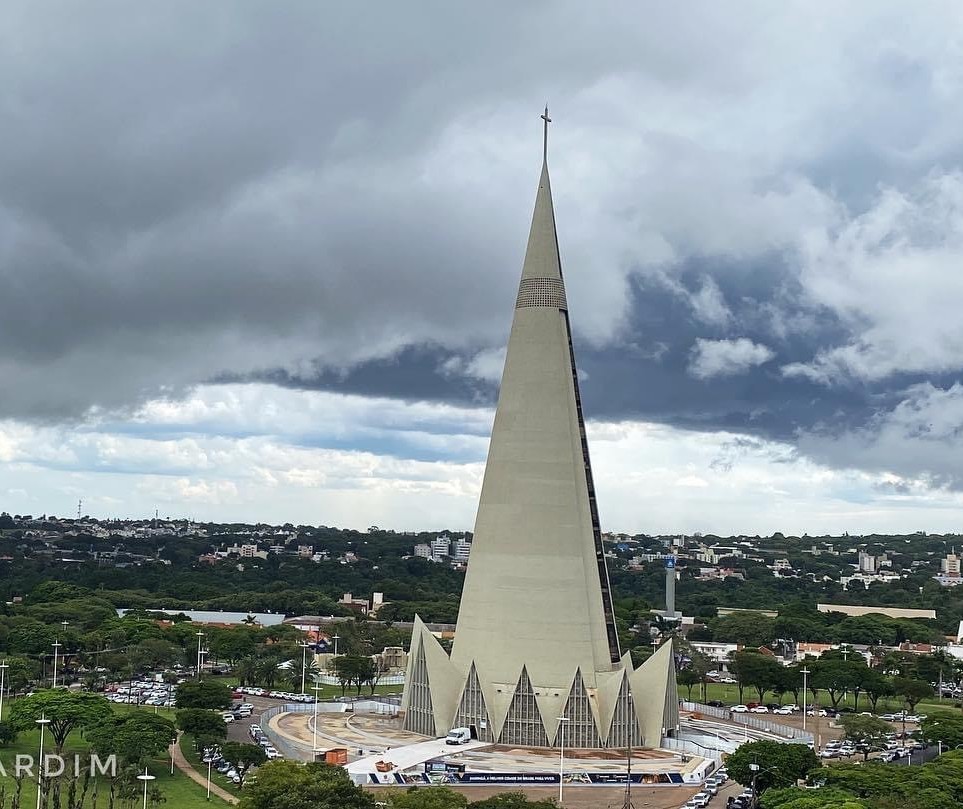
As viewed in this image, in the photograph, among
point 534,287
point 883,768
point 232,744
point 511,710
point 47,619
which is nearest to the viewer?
point 883,768

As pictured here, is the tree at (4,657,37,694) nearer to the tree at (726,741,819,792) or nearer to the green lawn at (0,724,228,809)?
the green lawn at (0,724,228,809)

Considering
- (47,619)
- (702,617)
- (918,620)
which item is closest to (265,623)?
(47,619)

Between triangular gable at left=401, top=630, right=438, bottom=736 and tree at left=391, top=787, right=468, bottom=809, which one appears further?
triangular gable at left=401, top=630, right=438, bottom=736

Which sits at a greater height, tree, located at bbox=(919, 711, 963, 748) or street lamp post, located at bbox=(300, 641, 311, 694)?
tree, located at bbox=(919, 711, 963, 748)

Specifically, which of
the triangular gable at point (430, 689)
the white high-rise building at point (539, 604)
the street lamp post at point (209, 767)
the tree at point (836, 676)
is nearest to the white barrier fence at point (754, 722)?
the tree at point (836, 676)

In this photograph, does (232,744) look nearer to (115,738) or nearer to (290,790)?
(115,738)

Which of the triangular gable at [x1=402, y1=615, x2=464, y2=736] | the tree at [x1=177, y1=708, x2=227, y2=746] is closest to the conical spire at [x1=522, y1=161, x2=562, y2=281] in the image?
the triangular gable at [x1=402, y1=615, x2=464, y2=736]

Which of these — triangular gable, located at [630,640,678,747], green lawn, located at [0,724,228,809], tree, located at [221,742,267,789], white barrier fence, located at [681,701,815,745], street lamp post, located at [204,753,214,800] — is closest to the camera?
green lawn, located at [0,724,228,809]
